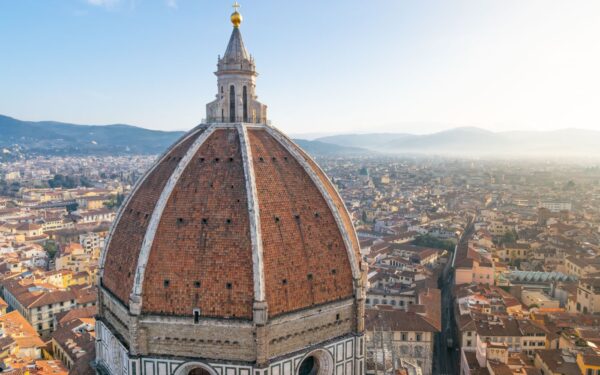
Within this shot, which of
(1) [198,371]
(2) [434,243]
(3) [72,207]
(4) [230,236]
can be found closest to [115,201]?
(3) [72,207]

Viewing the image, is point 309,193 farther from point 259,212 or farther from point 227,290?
point 227,290

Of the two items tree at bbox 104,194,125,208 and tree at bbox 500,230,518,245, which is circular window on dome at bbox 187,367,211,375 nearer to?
tree at bbox 500,230,518,245

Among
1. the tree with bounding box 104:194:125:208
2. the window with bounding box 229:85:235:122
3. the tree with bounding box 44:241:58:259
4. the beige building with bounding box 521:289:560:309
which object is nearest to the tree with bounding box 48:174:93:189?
the tree with bounding box 104:194:125:208

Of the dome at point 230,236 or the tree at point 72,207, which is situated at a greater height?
the dome at point 230,236

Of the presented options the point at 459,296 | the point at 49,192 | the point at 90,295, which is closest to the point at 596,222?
the point at 459,296

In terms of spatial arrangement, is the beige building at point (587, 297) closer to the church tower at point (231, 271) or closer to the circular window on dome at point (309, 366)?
the church tower at point (231, 271)

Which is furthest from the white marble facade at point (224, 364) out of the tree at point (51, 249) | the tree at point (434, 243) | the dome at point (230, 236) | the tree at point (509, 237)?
the tree at point (509, 237)
